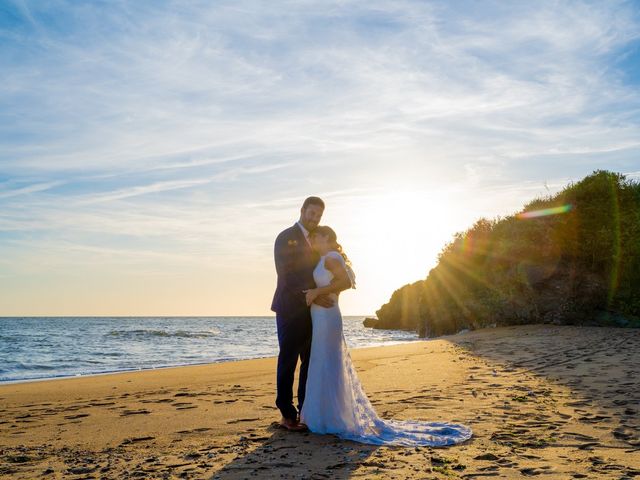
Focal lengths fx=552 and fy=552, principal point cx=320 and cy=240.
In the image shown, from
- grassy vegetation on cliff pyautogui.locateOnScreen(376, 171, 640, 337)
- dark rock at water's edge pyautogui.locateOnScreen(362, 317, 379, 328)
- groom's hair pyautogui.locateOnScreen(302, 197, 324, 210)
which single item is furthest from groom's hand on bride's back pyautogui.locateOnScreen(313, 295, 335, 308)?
dark rock at water's edge pyautogui.locateOnScreen(362, 317, 379, 328)

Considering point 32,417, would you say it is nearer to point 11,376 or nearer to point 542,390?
point 542,390

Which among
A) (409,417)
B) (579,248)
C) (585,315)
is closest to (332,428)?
(409,417)

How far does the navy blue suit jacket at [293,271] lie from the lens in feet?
20.1

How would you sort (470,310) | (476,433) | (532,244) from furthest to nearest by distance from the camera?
(470,310)
(532,244)
(476,433)

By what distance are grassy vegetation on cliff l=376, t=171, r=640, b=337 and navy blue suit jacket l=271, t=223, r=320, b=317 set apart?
59.5 feet

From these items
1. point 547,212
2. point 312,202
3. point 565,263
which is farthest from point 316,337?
point 547,212

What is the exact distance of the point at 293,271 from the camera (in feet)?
20.2

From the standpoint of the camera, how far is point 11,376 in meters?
15.9

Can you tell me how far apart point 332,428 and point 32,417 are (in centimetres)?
418

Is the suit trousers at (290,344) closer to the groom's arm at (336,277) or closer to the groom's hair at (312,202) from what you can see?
the groom's arm at (336,277)

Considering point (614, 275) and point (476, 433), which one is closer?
point (476, 433)

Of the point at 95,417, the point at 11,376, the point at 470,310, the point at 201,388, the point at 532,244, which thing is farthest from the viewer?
the point at 470,310

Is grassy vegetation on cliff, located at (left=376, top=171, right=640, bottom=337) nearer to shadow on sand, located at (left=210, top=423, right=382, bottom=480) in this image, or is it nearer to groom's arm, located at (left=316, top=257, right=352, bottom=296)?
groom's arm, located at (left=316, top=257, right=352, bottom=296)

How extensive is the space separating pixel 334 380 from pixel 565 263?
19.7m
